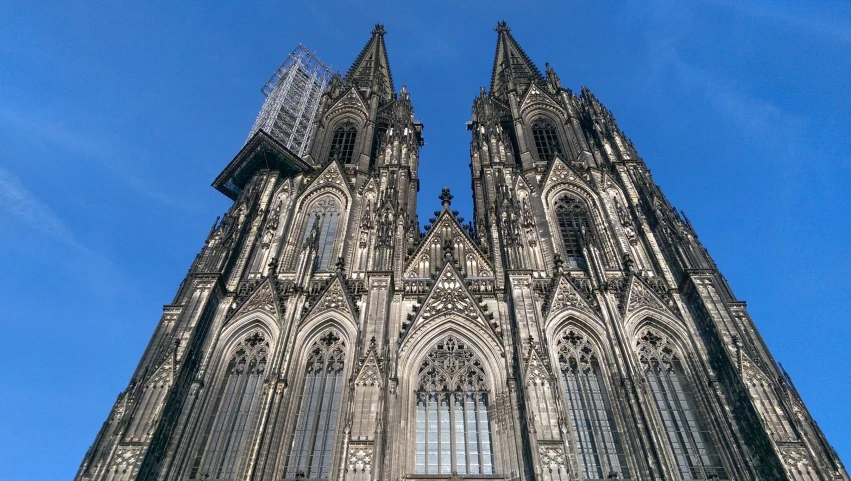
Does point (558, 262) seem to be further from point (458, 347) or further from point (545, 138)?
point (545, 138)

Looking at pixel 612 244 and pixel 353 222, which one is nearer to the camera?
pixel 612 244

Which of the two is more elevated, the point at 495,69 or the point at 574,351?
the point at 495,69

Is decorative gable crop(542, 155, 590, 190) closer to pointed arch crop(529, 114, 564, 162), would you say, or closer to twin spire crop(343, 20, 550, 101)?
pointed arch crop(529, 114, 564, 162)

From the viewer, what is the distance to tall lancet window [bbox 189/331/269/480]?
1791 cm

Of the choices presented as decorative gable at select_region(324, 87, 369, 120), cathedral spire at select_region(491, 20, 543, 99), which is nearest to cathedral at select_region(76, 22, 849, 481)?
decorative gable at select_region(324, 87, 369, 120)

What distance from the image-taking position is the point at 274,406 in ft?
61.8

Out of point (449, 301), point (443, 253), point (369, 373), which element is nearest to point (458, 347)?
point (449, 301)

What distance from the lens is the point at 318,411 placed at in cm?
1934

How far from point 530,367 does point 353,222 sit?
11715 millimetres

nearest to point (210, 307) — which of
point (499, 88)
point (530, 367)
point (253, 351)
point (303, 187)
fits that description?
point (253, 351)

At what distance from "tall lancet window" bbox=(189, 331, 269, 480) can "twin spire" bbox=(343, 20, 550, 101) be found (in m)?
21.8

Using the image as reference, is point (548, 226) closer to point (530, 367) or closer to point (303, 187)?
point (530, 367)

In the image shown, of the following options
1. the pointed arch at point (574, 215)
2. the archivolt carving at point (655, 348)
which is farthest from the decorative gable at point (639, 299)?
the pointed arch at point (574, 215)

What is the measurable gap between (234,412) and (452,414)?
6795 millimetres
